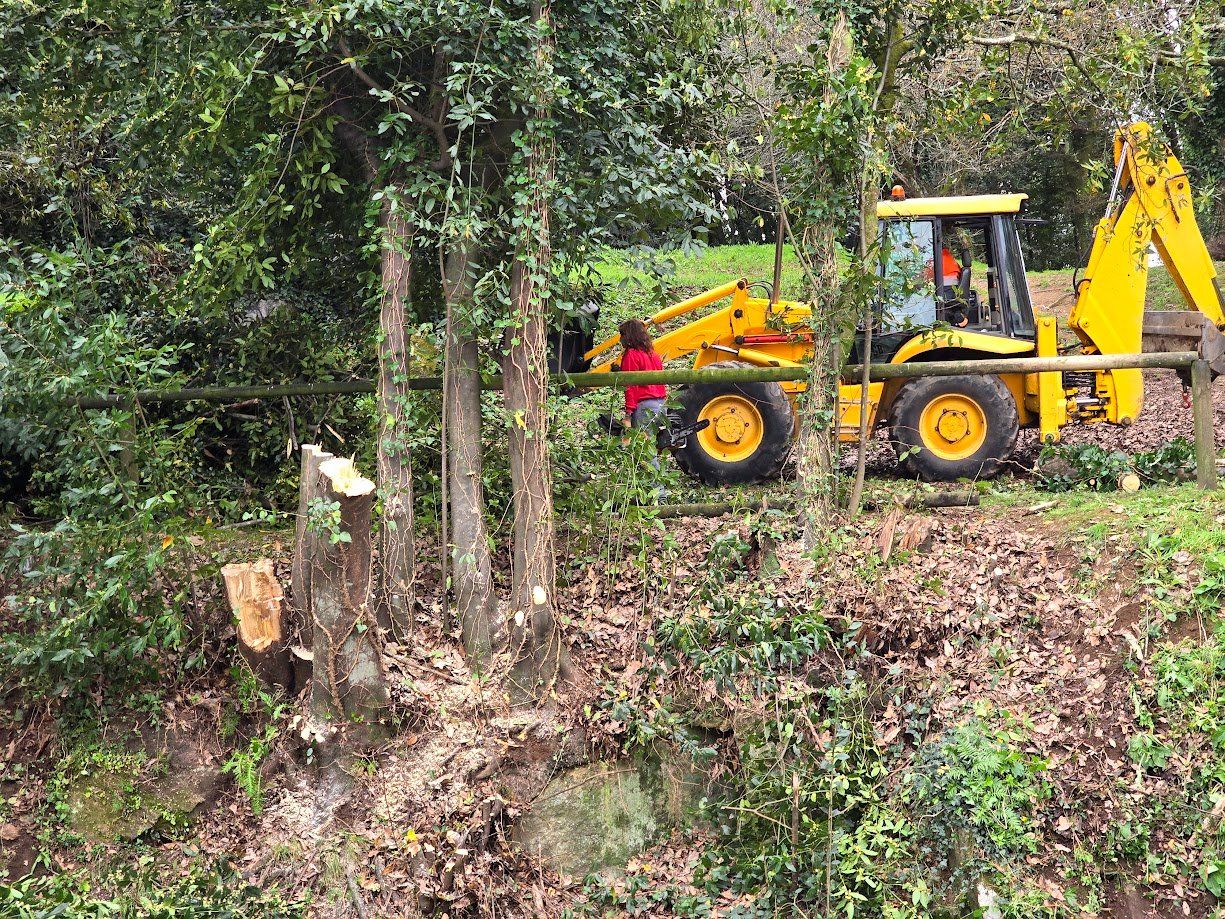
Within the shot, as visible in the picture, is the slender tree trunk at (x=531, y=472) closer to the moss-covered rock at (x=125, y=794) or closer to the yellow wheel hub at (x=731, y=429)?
the moss-covered rock at (x=125, y=794)

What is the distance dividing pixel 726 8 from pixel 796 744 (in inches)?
187

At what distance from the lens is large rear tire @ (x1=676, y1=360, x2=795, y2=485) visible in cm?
973

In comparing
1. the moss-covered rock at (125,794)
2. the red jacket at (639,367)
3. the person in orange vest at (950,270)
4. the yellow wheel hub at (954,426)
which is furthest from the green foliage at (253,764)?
the person in orange vest at (950,270)

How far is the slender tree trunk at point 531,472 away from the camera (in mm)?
6551

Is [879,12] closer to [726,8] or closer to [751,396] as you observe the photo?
[726,8]

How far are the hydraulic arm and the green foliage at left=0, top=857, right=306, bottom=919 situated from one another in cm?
758

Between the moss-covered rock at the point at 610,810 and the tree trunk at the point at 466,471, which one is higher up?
the tree trunk at the point at 466,471

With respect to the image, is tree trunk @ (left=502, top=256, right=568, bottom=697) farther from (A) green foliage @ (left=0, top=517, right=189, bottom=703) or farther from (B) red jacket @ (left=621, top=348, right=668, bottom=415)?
(B) red jacket @ (left=621, top=348, right=668, bottom=415)

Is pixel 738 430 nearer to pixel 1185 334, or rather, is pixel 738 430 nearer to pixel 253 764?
pixel 1185 334

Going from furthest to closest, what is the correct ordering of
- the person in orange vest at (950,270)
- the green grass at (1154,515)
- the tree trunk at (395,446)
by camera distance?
the person in orange vest at (950,270)
the green grass at (1154,515)
the tree trunk at (395,446)

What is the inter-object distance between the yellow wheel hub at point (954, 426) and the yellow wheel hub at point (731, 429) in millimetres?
1416

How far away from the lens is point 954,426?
9672mm

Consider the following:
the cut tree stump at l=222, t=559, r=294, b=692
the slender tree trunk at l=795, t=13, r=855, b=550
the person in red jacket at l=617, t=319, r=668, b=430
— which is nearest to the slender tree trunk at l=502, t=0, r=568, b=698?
the cut tree stump at l=222, t=559, r=294, b=692

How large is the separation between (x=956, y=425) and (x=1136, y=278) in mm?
1939
